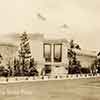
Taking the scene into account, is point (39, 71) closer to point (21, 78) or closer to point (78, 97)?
point (21, 78)

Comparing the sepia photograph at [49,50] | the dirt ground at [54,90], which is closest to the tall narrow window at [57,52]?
the sepia photograph at [49,50]

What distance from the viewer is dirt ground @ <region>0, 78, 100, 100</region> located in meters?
1.35

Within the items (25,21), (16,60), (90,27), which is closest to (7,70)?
(16,60)

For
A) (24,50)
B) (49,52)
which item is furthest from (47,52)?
(24,50)

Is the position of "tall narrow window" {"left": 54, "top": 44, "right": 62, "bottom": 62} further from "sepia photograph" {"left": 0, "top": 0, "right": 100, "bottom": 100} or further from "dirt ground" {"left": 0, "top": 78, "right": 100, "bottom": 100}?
"dirt ground" {"left": 0, "top": 78, "right": 100, "bottom": 100}

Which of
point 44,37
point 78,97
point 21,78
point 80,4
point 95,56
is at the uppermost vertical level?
point 80,4

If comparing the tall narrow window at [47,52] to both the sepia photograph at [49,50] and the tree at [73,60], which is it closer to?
the sepia photograph at [49,50]

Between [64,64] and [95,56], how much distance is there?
0.19 meters

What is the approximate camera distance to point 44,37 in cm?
141

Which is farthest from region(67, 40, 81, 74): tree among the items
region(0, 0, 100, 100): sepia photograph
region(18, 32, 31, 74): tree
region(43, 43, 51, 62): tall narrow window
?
region(18, 32, 31, 74): tree

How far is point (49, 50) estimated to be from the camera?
140 cm

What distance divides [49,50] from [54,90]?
0.22m

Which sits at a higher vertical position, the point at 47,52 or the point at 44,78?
the point at 47,52

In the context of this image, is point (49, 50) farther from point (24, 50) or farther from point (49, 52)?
point (24, 50)
